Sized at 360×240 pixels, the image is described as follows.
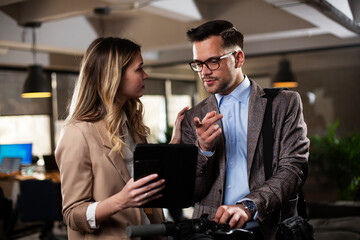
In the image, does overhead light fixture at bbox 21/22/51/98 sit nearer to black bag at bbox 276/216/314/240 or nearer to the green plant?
the green plant

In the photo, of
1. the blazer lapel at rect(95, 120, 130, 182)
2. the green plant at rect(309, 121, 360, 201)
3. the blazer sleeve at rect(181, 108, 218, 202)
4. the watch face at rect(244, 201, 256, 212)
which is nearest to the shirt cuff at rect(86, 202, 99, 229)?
the blazer lapel at rect(95, 120, 130, 182)

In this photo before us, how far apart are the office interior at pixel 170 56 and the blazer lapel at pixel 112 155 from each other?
167 inches

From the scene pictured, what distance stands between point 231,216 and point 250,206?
→ 12 cm

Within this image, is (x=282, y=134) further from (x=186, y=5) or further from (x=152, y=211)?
(x=186, y=5)

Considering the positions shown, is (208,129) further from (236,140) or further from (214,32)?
(214,32)

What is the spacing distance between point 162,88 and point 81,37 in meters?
2.34

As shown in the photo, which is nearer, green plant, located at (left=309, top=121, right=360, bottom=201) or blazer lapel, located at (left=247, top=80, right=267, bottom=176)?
blazer lapel, located at (left=247, top=80, right=267, bottom=176)

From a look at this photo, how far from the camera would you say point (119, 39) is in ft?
5.96

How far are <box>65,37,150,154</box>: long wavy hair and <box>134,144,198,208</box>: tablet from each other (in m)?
0.33

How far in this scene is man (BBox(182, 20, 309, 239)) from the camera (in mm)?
1745

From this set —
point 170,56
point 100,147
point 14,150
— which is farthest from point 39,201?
point 170,56

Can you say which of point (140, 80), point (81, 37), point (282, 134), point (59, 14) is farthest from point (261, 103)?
point (81, 37)

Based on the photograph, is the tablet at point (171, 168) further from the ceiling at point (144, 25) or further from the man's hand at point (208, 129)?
the ceiling at point (144, 25)

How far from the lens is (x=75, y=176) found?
1645mm
